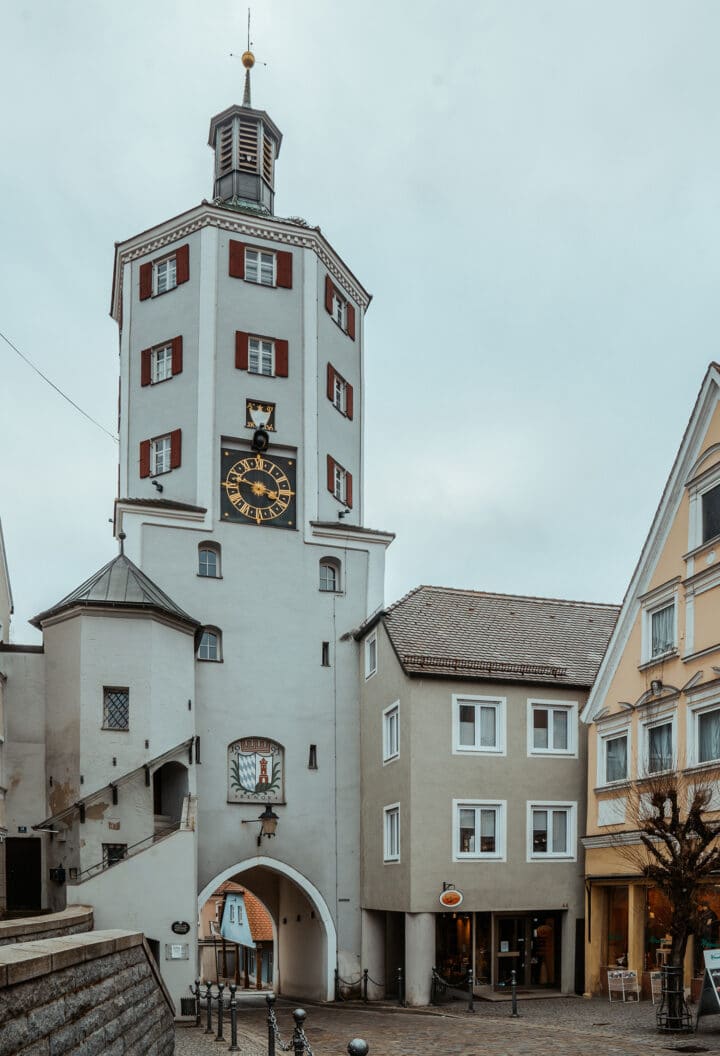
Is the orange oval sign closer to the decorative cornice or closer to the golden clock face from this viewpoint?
the golden clock face

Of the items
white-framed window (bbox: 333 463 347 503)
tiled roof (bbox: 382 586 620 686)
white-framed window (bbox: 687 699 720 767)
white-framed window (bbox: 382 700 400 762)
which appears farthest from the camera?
white-framed window (bbox: 333 463 347 503)

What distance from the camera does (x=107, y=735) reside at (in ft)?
111

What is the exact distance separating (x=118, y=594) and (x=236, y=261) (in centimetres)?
1334

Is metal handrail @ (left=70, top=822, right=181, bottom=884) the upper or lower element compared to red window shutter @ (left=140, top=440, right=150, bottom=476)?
lower

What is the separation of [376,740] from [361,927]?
6.04 meters

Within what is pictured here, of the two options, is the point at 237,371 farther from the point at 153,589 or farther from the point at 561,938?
the point at 561,938

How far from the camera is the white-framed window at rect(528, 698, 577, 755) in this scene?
113 feet

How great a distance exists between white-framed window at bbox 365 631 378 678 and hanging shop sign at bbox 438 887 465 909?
313 inches

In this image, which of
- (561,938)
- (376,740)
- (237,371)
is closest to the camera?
(561,938)

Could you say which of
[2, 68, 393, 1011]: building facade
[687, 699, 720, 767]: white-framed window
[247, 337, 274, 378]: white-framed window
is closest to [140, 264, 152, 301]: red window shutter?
[2, 68, 393, 1011]: building facade

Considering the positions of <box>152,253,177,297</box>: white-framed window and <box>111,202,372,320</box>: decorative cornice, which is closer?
<box>111,202,372,320</box>: decorative cornice

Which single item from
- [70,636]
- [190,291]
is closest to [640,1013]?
[70,636]

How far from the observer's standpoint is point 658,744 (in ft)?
97.1

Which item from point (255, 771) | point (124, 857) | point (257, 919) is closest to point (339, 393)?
point (255, 771)
